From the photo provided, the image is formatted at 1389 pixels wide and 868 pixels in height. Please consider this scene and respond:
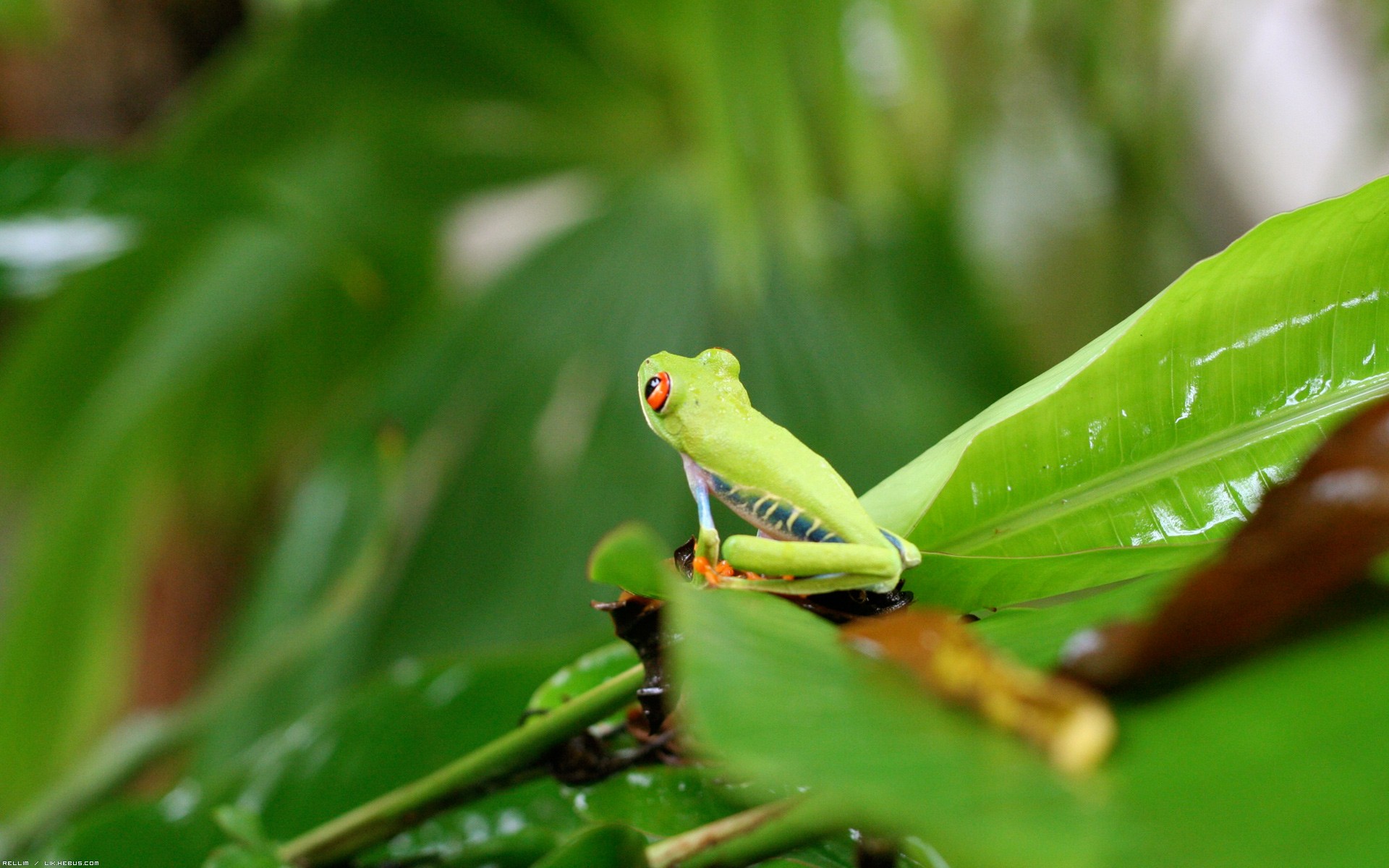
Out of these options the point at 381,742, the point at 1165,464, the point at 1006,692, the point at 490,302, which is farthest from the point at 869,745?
the point at 490,302

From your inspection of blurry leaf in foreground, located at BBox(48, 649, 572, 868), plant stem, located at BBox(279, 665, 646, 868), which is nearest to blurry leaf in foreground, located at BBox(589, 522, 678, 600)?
plant stem, located at BBox(279, 665, 646, 868)

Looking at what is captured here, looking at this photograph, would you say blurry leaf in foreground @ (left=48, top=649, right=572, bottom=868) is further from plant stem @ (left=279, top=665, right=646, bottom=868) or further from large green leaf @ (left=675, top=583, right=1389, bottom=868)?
large green leaf @ (left=675, top=583, right=1389, bottom=868)

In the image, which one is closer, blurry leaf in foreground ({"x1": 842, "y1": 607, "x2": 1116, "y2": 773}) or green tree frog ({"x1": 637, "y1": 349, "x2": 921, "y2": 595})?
blurry leaf in foreground ({"x1": 842, "y1": 607, "x2": 1116, "y2": 773})

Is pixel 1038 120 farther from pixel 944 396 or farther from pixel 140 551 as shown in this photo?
pixel 140 551

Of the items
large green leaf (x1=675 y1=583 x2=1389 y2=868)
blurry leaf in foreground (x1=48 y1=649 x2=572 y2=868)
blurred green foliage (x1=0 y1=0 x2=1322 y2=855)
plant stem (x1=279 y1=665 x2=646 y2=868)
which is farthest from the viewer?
blurred green foliage (x1=0 y1=0 x2=1322 y2=855)

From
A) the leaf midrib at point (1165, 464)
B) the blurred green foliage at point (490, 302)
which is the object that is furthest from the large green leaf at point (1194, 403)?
the blurred green foliage at point (490, 302)

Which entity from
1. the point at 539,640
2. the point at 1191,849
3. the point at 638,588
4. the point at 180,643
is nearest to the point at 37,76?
the point at 180,643

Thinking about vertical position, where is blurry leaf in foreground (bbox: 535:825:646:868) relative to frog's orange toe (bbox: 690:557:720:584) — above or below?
below

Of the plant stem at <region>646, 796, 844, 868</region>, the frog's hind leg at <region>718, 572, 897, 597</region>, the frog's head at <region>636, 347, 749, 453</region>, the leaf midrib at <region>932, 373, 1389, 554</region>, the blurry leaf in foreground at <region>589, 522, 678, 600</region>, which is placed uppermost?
the frog's head at <region>636, 347, 749, 453</region>
